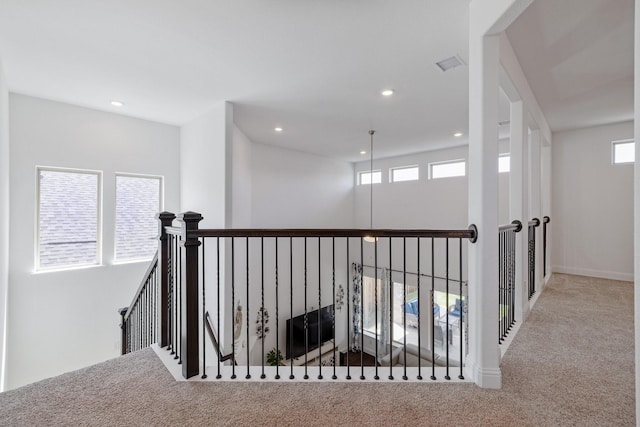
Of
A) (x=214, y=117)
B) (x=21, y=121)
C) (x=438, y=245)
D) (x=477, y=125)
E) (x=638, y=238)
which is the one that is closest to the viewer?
(x=638, y=238)

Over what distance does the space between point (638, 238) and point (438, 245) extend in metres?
5.90

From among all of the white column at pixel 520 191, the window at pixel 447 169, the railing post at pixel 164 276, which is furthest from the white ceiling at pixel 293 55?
the window at pixel 447 169

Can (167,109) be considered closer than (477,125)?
No

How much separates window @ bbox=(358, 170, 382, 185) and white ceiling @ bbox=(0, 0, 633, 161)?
3511mm

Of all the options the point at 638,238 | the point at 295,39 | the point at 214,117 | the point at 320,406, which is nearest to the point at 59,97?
the point at 214,117

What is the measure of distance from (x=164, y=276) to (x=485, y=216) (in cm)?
235

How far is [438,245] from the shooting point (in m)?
6.70

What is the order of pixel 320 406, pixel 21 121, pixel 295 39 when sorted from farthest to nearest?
pixel 21 121 < pixel 295 39 < pixel 320 406

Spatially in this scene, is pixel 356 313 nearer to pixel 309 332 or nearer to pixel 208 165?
pixel 309 332

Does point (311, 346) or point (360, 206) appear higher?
point (360, 206)

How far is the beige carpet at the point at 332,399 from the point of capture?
1524mm

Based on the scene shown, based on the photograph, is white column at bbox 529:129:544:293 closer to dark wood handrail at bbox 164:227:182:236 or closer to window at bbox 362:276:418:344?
window at bbox 362:276:418:344

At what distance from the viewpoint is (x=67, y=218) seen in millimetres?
4039

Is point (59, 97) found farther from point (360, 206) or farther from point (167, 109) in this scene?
point (360, 206)
